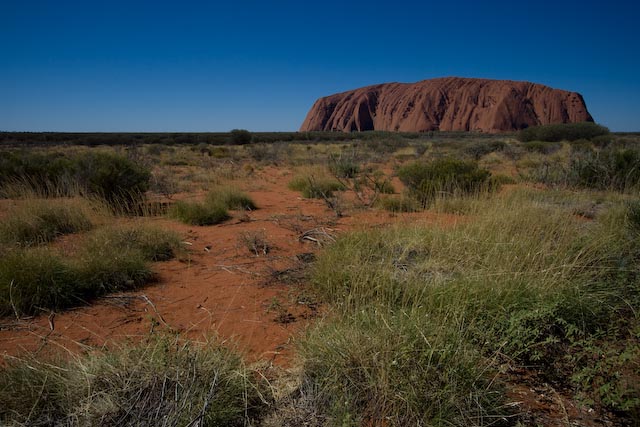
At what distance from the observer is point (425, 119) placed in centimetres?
9350

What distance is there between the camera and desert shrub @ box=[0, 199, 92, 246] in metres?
4.15

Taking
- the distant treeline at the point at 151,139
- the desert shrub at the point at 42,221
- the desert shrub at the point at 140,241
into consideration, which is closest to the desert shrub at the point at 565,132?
the distant treeline at the point at 151,139

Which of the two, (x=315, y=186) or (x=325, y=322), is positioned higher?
(x=315, y=186)

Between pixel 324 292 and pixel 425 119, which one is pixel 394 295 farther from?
pixel 425 119

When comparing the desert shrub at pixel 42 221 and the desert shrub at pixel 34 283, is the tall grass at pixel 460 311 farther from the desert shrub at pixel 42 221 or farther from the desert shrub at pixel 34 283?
the desert shrub at pixel 42 221

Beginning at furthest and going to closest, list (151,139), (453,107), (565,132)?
(453,107), (151,139), (565,132)

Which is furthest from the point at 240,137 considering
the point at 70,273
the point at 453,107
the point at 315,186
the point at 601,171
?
the point at 453,107

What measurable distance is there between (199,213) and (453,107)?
101744 mm

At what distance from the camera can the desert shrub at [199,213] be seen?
5.66 meters

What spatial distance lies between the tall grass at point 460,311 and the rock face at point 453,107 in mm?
91512

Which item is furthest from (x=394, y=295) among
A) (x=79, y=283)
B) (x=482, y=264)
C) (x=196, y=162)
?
(x=196, y=162)

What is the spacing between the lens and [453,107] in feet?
308

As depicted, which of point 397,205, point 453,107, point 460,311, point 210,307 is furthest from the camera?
point 453,107

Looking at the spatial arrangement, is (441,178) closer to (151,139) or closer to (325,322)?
(325,322)
